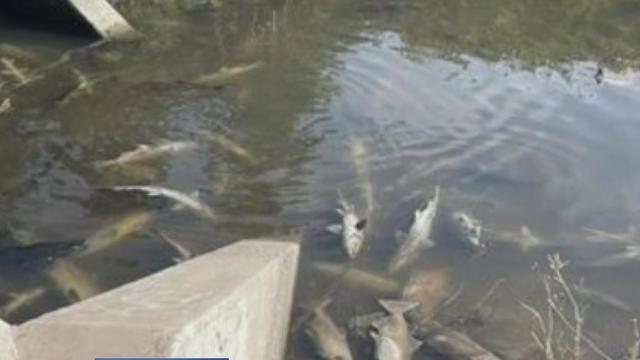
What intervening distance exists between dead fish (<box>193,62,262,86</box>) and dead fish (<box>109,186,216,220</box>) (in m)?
3.32

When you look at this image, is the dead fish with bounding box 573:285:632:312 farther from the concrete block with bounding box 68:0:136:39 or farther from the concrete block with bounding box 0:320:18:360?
the concrete block with bounding box 68:0:136:39

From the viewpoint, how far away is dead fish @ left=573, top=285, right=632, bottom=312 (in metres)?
7.27

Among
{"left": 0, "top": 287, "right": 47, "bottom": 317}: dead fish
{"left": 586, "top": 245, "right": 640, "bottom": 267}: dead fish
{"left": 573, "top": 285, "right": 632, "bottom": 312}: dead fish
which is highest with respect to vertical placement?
{"left": 0, "top": 287, "right": 47, "bottom": 317}: dead fish

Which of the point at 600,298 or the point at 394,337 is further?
the point at 600,298

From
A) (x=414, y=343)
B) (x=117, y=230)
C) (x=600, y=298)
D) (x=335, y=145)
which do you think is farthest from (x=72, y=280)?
(x=600, y=298)

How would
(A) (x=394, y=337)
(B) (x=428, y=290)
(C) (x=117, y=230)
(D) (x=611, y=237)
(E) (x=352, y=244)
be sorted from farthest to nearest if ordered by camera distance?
(D) (x=611, y=237) → (C) (x=117, y=230) → (E) (x=352, y=244) → (B) (x=428, y=290) → (A) (x=394, y=337)

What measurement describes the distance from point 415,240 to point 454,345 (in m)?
1.58

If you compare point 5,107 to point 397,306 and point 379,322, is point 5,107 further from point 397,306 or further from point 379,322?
point 379,322

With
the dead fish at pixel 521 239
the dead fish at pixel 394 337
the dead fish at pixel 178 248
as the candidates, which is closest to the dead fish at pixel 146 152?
the dead fish at pixel 178 248

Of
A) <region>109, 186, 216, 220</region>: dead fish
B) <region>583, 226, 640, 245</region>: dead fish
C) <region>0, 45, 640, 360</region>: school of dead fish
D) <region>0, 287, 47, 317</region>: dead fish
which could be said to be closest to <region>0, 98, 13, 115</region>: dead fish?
<region>0, 45, 640, 360</region>: school of dead fish

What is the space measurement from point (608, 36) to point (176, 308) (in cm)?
1220

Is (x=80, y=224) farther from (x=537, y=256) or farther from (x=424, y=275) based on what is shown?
(x=537, y=256)

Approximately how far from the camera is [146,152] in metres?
9.02

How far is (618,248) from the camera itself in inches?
320
